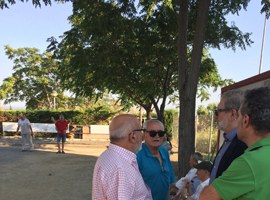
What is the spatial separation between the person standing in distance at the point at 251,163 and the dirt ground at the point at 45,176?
645cm

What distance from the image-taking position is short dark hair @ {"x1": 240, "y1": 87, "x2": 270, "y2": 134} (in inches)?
68.2

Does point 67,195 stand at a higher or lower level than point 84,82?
lower

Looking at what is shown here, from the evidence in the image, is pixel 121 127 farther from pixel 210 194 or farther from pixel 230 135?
pixel 210 194

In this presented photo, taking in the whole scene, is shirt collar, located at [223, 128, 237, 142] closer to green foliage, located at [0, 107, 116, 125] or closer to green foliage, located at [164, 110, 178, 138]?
green foliage, located at [164, 110, 178, 138]

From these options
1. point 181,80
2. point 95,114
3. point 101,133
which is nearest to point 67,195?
point 181,80

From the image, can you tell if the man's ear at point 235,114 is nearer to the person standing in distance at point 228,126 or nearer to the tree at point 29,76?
the person standing in distance at point 228,126

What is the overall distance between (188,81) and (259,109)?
5597mm

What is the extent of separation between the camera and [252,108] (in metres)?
1.77

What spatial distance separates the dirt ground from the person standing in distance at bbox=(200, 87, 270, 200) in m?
6.45

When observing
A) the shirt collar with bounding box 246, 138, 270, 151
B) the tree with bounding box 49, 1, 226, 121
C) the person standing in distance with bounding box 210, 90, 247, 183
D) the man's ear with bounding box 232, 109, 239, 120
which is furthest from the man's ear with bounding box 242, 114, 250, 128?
the tree with bounding box 49, 1, 226, 121

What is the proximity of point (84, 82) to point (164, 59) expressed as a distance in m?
2.88

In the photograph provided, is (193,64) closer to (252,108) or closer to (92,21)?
(92,21)

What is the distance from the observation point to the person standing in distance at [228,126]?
2.43 metres

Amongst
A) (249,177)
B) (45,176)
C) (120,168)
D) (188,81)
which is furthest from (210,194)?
(45,176)
